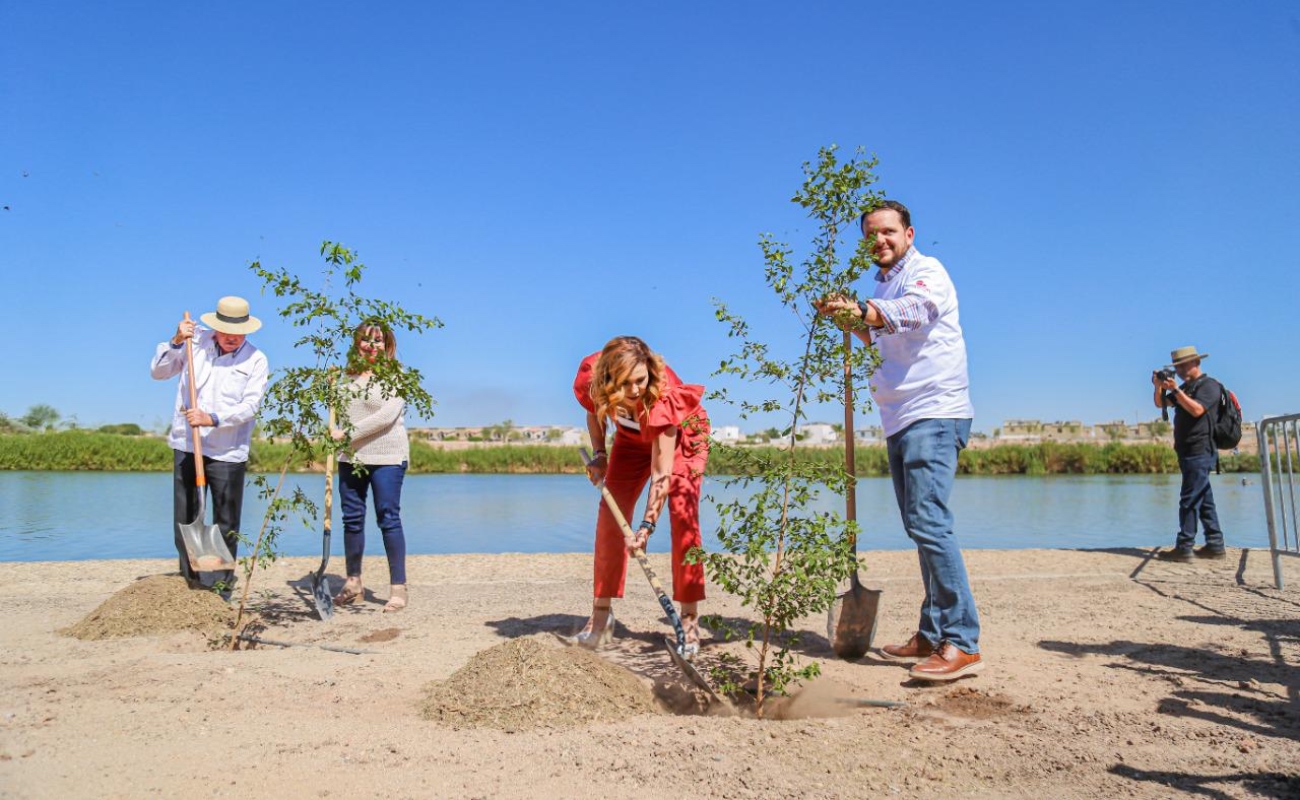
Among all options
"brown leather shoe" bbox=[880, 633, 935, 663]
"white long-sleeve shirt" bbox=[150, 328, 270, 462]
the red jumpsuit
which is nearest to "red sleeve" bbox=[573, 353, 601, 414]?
the red jumpsuit

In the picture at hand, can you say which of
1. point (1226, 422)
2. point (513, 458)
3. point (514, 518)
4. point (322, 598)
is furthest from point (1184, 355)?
point (513, 458)

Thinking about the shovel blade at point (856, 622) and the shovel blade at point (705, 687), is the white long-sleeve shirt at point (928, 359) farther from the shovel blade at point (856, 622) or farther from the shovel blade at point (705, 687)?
the shovel blade at point (705, 687)

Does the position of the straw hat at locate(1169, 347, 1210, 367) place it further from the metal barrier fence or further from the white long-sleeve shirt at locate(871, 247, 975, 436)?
the white long-sleeve shirt at locate(871, 247, 975, 436)

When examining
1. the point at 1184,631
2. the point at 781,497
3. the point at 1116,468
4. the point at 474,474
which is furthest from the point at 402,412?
the point at 1116,468

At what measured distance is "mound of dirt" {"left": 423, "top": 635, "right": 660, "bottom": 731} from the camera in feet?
9.72

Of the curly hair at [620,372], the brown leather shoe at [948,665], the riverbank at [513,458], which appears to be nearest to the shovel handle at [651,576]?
the curly hair at [620,372]

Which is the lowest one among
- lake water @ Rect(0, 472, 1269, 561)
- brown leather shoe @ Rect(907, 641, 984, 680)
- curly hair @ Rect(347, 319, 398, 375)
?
lake water @ Rect(0, 472, 1269, 561)

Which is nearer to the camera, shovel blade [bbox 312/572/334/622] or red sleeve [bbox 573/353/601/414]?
red sleeve [bbox 573/353/601/414]

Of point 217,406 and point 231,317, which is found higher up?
point 231,317

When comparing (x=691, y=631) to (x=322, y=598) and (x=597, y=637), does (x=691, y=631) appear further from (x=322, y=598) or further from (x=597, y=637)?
(x=322, y=598)

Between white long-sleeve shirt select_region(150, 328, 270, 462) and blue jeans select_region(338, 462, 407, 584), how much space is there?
68 centimetres

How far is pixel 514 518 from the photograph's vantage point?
45.5 ft

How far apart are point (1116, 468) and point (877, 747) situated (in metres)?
30.3

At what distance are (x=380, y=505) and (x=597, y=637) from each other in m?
1.90
